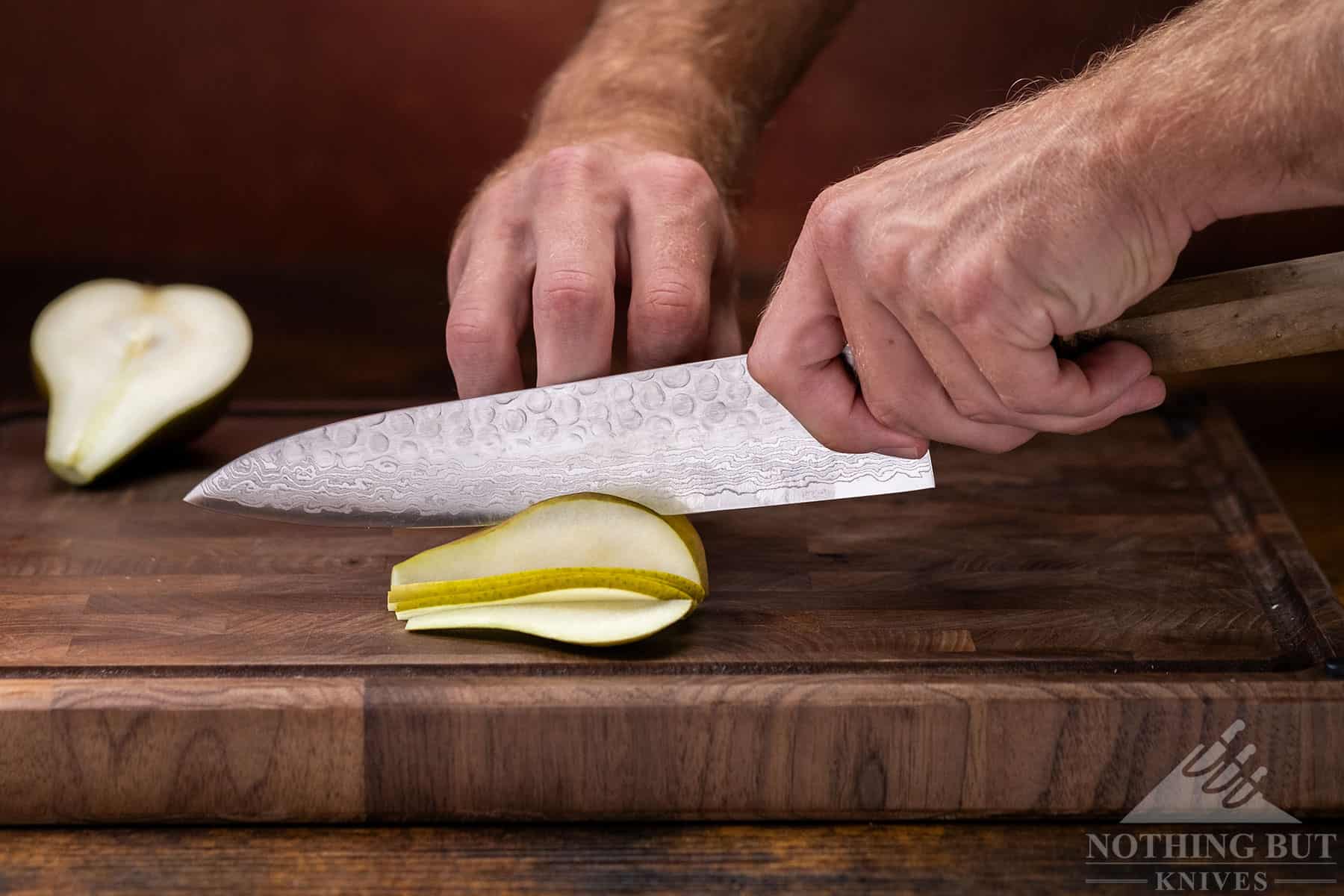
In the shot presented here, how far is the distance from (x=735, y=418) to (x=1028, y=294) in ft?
1.15

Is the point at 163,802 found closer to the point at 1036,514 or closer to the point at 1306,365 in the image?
the point at 1036,514

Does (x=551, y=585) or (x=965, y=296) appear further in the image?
(x=551, y=585)

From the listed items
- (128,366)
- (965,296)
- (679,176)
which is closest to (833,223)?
(965,296)

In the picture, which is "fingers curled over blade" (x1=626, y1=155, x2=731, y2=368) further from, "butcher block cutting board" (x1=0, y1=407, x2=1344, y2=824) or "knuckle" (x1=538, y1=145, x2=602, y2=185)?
"butcher block cutting board" (x1=0, y1=407, x2=1344, y2=824)

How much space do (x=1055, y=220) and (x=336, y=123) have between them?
1.54m

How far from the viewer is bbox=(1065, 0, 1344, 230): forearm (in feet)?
2.74

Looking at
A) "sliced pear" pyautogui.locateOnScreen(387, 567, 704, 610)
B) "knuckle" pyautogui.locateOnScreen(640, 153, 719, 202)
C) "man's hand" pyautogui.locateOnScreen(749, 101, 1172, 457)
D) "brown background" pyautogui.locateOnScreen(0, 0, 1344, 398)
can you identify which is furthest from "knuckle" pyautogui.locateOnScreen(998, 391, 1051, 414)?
"brown background" pyautogui.locateOnScreen(0, 0, 1344, 398)

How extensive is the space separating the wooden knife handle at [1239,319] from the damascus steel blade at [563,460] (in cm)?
22

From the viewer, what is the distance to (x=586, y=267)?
1224 mm

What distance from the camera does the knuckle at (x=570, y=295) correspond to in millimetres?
1208

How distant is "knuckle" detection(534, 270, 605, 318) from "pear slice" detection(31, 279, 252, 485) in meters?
0.46

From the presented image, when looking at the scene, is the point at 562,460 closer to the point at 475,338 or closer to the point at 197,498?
the point at 475,338

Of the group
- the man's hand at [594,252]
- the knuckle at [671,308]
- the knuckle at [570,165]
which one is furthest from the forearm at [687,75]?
the knuckle at [671,308]

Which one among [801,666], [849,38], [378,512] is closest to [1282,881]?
[801,666]
